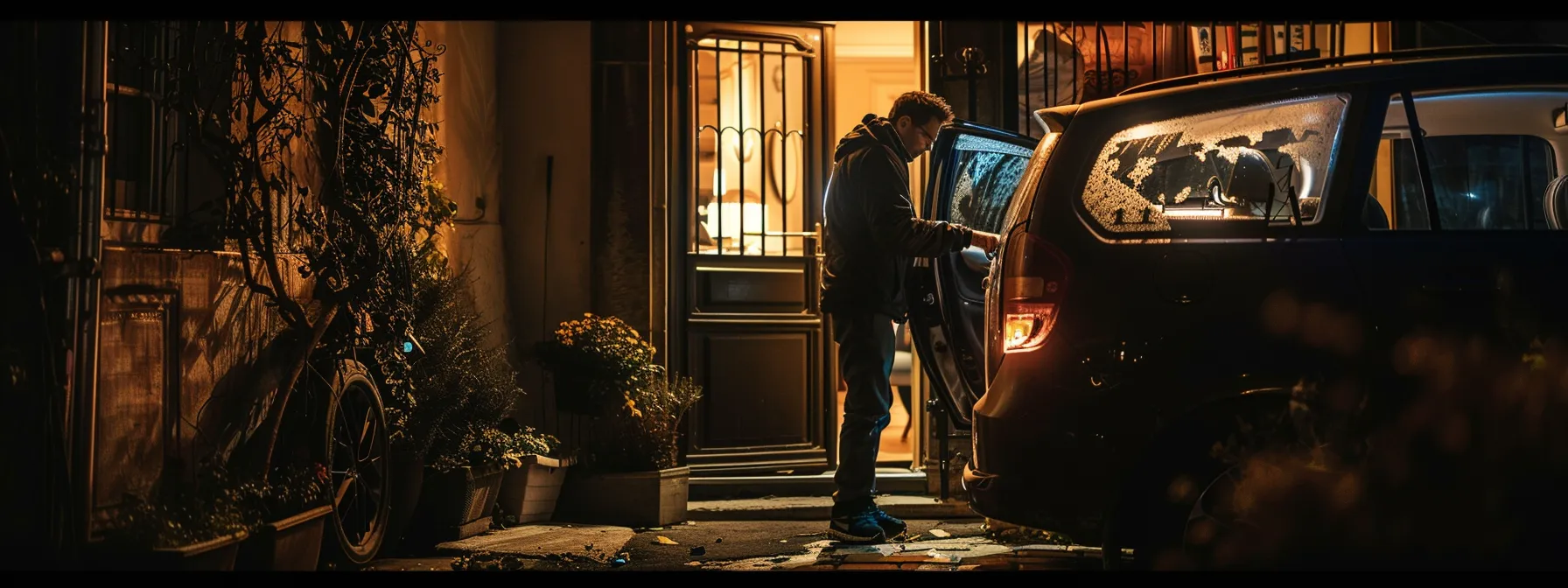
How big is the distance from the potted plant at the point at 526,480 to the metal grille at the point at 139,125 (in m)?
2.02

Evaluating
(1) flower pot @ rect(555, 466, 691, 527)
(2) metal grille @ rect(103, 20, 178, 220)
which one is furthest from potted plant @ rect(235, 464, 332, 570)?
(1) flower pot @ rect(555, 466, 691, 527)

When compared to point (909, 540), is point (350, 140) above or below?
above

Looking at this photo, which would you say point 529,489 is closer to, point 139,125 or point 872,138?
point 872,138

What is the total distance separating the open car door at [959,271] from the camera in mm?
6094

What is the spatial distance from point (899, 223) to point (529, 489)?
7.42ft

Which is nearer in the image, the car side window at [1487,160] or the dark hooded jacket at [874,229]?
the car side window at [1487,160]

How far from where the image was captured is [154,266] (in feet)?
15.9

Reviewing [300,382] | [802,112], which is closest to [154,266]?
[300,382]

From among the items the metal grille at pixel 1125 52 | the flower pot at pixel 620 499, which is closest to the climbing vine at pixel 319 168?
the flower pot at pixel 620 499

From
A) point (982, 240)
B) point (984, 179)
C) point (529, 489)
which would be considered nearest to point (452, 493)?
point (529, 489)

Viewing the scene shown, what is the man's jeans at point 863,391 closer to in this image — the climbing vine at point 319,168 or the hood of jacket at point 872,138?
the hood of jacket at point 872,138

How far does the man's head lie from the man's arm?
0.81 ft

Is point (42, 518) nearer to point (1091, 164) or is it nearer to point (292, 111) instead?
point (292, 111)

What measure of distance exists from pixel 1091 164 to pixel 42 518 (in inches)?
135
